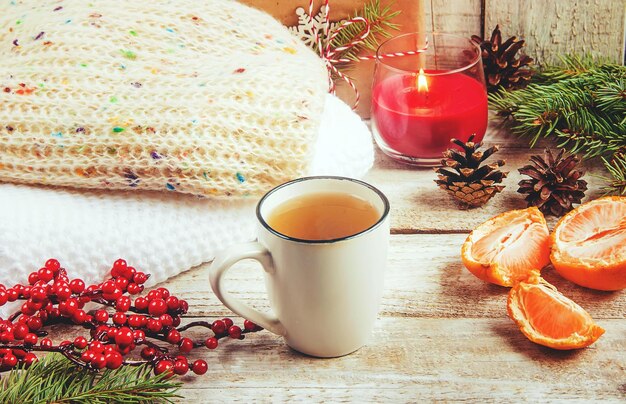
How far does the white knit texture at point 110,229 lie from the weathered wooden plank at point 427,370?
13 centimetres

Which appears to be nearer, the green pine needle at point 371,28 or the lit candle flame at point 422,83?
the lit candle flame at point 422,83

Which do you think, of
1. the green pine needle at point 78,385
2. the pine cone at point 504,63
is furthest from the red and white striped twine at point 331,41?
the green pine needle at point 78,385

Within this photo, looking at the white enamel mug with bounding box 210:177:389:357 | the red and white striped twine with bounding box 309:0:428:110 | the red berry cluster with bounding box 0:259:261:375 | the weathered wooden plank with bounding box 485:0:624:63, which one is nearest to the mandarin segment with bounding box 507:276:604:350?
the white enamel mug with bounding box 210:177:389:357

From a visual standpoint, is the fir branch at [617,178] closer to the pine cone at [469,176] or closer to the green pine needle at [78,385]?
the pine cone at [469,176]

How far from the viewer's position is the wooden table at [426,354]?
60cm

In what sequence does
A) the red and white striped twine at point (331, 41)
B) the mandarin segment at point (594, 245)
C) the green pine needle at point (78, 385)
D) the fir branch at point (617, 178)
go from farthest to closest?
the red and white striped twine at point (331, 41) < the fir branch at point (617, 178) < the mandarin segment at point (594, 245) < the green pine needle at point (78, 385)

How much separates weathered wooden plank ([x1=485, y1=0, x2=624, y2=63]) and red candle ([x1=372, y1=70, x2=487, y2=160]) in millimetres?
233

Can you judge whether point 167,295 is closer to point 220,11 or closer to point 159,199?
point 159,199

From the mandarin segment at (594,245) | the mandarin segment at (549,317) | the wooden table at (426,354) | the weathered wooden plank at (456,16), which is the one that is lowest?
the wooden table at (426,354)

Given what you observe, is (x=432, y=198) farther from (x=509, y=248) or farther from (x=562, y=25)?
(x=562, y=25)

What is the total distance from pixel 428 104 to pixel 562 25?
33 centimetres

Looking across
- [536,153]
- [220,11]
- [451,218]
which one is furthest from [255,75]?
[536,153]

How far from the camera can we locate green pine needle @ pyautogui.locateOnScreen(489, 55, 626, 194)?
2.96 feet

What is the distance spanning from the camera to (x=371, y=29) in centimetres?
100
